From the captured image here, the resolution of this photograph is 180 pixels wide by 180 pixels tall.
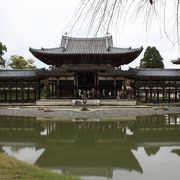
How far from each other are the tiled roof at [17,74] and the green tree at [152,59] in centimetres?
2888

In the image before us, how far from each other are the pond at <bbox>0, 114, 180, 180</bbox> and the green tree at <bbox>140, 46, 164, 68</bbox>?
3862cm

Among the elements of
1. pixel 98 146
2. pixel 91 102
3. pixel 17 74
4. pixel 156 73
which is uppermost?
pixel 156 73

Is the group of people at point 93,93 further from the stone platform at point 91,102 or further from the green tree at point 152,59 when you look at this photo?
the green tree at point 152,59

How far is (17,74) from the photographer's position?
42.6 m

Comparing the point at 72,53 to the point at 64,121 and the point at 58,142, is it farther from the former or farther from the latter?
the point at 58,142

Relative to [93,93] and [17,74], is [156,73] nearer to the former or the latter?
[93,93]

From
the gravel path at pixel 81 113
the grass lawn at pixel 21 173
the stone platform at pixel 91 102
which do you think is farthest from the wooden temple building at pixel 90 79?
the grass lawn at pixel 21 173

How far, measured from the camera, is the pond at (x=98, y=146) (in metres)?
12.1

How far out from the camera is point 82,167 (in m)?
12.7

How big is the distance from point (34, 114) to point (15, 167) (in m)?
21.8

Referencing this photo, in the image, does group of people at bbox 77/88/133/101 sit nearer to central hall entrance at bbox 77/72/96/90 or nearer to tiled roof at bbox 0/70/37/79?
central hall entrance at bbox 77/72/96/90

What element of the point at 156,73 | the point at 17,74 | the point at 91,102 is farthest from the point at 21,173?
the point at 156,73

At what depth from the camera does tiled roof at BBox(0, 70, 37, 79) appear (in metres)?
41.3

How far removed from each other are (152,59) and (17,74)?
103 ft
